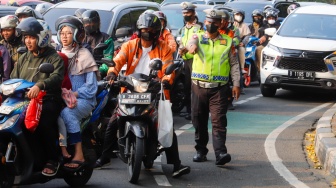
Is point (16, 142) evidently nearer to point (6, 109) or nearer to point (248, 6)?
point (6, 109)

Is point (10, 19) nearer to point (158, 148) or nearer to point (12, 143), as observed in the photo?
point (158, 148)

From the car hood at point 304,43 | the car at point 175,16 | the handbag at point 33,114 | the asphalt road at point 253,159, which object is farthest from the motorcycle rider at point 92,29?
the car at point 175,16

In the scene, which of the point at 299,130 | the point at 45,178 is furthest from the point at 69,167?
the point at 299,130

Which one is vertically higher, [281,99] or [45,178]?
[45,178]

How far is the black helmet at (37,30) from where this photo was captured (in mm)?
8203

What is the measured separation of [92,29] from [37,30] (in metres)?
4.47

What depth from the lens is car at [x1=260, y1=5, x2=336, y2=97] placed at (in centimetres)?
1722

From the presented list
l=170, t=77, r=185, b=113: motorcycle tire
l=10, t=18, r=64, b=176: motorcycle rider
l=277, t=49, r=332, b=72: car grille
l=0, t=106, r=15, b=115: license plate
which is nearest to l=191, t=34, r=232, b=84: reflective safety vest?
l=10, t=18, r=64, b=176: motorcycle rider

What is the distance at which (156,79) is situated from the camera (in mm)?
9570

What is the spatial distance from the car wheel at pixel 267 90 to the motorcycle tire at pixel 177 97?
11.6 ft

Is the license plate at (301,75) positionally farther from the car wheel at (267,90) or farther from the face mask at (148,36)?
the face mask at (148,36)

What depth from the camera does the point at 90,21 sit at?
A: 41.6ft

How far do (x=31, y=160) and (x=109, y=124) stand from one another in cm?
185

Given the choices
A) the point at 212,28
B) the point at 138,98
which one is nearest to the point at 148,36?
the point at 138,98
